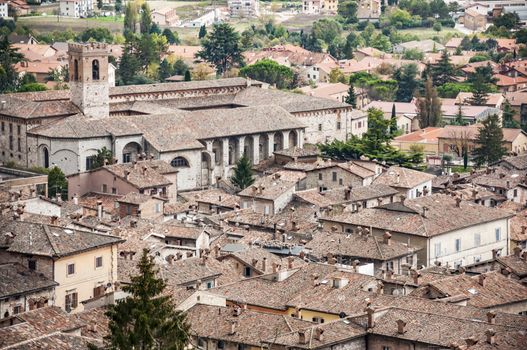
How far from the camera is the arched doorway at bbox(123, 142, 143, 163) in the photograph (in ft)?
293

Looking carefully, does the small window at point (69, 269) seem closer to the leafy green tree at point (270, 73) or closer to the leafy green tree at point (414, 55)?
the leafy green tree at point (270, 73)

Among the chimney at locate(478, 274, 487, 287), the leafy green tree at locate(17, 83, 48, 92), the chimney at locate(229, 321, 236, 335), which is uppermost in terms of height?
the chimney at locate(229, 321, 236, 335)

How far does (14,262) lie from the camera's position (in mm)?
53625

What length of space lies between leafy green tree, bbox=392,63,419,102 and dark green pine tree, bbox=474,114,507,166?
3087cm

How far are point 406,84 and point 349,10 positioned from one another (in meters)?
58.5

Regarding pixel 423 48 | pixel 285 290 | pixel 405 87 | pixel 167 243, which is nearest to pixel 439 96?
pixel 405 87

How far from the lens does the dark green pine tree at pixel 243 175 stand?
87.9 meters

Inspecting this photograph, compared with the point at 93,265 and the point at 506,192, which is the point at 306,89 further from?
the point at 93,265

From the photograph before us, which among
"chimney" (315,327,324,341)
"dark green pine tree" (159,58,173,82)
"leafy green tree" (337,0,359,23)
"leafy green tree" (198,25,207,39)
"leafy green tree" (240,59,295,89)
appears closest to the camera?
"chimney" (315,327,324,341)

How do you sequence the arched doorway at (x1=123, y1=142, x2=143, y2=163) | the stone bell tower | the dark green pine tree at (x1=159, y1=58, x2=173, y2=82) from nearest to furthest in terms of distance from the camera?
1. the arched doorway at (x1=123, y1=142, x2=143, y2=163)
2. the stone bell tower
3. the dark green pine tree at (x1=159, y1=58, x2=173, y2=82)

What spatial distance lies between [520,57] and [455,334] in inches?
4131

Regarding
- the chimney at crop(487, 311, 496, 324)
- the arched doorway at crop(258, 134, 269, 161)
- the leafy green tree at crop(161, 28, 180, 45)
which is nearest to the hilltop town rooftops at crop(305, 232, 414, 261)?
the chimney at crop(487, 311, 496, 324)

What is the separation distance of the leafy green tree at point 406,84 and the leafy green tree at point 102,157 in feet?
150

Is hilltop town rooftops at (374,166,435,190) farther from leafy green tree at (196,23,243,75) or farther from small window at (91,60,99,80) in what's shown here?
leafy green tree at (196,23,243,75)
